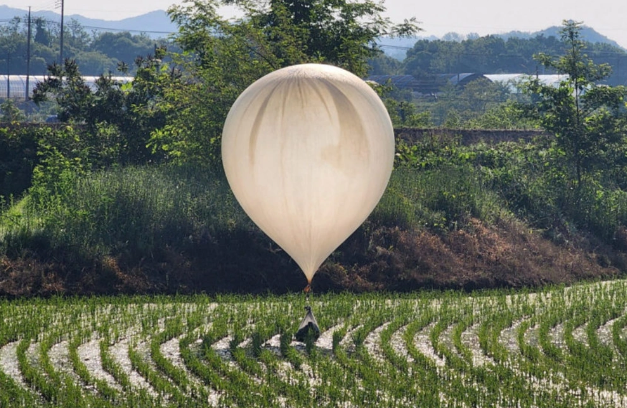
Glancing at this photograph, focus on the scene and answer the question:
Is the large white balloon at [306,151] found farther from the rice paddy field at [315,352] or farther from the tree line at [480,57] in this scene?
the tree line at [480,57]

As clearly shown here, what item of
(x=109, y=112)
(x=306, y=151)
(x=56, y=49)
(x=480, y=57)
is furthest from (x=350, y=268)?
(x=480, y=57)

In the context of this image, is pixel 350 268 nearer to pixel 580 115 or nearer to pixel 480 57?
pixel 580 115

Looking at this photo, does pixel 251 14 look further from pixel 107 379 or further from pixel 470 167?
pixel 107 379

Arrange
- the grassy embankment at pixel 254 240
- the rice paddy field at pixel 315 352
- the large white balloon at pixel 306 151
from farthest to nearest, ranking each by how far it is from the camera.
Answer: the grassy embankment at pixel 254 240 → the large white balloon at pixel 306 151 → the rice paddy field at pixel 315 352

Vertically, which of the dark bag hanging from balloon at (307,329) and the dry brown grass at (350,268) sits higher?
the dark bag hanging from balloon at (307,329)

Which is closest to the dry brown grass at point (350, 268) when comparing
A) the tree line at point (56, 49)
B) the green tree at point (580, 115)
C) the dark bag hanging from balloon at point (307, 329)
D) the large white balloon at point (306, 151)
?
the dark bag hanging from balloon at point (307, 329)

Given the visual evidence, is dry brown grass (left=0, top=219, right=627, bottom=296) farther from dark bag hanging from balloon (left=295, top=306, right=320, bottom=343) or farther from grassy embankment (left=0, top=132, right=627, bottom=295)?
dark bag hanging from balloon (left=295, top=306, right=320, bottom=343)
